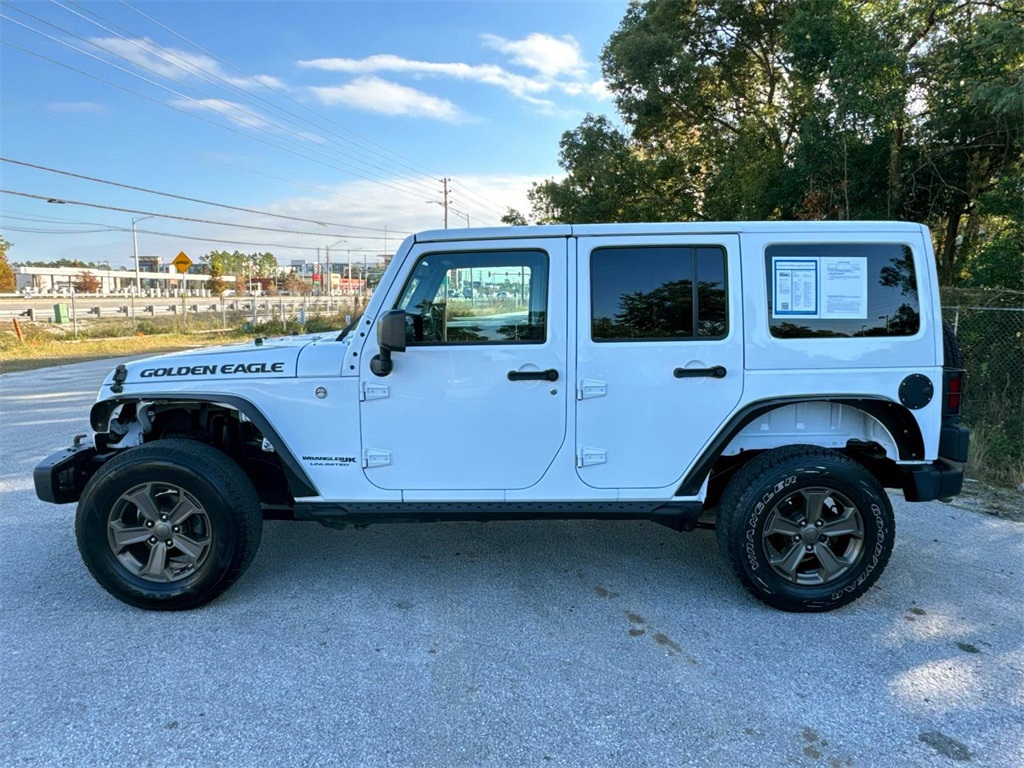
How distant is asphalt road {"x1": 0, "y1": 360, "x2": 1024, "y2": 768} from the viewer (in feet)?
7.90

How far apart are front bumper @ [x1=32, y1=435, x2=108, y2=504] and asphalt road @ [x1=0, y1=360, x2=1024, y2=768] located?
555 mm

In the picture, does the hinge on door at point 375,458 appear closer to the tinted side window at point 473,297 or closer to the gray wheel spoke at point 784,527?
the tinted side window at point 473,297

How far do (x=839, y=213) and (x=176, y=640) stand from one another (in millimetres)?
13240

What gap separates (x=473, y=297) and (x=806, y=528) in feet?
7.02

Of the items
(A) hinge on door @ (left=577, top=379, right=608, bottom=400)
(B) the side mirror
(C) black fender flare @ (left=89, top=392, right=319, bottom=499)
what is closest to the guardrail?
(C) black fender flare @ (left=89, top=392, right=319, bottom=499)

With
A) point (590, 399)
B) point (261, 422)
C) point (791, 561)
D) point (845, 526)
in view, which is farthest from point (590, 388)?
point (261, 422)

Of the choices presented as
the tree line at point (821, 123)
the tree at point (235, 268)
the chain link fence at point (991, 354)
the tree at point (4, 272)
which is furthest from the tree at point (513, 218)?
the tree at point (235, 268)

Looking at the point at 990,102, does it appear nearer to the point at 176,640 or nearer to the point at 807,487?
the point at 807,487

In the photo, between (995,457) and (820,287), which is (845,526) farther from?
(995,457)

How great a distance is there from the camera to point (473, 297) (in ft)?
11.2

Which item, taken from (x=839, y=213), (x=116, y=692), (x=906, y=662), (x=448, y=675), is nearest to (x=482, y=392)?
(x=448, y=675)

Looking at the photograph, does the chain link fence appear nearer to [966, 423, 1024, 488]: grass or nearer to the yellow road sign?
[966, 423, 1024, 488]: grass

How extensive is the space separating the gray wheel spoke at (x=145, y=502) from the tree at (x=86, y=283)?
10446 centimetres

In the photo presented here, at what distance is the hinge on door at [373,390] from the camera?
11.1 ft
